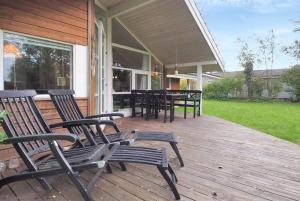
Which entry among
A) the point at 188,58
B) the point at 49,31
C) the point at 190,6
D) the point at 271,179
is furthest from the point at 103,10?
the point at 271,179

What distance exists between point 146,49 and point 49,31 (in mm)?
5551

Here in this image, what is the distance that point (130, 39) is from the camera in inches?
324

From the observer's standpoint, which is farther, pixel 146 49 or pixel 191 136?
pixel 146 49

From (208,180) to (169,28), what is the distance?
5.80 meters

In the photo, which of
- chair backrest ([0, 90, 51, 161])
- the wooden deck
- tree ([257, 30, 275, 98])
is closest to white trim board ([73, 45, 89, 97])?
chair backrest ([0, 90, 51, 161])

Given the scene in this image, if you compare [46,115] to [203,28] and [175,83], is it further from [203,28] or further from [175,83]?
[175,83]

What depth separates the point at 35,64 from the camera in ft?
12.4

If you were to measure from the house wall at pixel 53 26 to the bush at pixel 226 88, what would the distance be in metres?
19.2

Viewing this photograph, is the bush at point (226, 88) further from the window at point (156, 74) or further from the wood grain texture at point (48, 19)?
the wood grain texture at point (48, 19)

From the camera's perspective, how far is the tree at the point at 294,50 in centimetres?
2100

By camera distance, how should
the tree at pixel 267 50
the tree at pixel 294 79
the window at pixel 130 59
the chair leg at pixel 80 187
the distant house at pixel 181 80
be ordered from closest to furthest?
the chair leg at pixel 80 187
the window at pixel 130 59
the distant house at pixel 181 80
the tree at pixel 294 79
the tree at pixel 267 50

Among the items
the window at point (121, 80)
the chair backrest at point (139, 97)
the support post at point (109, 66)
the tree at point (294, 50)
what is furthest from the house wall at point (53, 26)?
the tree at point (294, 50)

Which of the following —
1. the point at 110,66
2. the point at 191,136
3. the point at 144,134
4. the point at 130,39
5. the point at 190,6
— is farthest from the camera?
the point at 130,39

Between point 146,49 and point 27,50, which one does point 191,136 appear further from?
point 146,49
